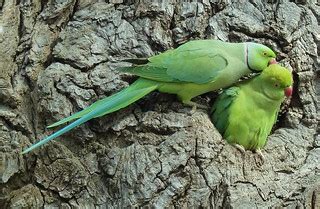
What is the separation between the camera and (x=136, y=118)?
2.33 meters

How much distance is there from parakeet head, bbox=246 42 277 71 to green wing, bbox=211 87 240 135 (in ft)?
0.43

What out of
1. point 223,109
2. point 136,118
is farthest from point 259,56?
point 136,118

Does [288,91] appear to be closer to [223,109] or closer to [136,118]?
[223,109]

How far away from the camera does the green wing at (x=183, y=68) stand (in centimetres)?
234

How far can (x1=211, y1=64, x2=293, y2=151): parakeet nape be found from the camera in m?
2.38

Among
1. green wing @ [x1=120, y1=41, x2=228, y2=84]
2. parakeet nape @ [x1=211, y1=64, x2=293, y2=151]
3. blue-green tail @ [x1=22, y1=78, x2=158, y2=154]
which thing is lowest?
parakeet nape @ [x1=211, y1=64, x2=293, y2=151]

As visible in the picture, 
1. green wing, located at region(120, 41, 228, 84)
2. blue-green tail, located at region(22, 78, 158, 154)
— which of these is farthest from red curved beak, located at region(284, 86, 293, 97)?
blue-green tail, located at region(22, 78, 158, 154)

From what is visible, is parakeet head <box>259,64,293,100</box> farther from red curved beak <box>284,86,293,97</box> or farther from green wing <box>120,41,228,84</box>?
green wing <box>120,41,228,84</box>

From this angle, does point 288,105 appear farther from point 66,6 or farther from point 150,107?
point 66,6

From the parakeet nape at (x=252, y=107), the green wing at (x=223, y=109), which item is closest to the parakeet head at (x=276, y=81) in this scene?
the parakeet nape at (x=252, y=107)

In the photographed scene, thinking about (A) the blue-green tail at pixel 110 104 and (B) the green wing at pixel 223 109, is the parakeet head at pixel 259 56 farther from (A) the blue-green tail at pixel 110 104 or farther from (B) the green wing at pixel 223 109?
(A) the blue-green tail at pixel 110 104

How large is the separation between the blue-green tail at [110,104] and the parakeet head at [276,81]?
443mm

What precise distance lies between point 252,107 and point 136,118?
47 centimetres

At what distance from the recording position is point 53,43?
2.55 metres
